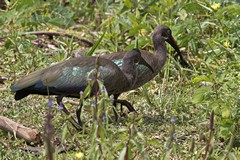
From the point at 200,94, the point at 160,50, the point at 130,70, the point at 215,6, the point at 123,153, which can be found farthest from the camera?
the point at 215,6

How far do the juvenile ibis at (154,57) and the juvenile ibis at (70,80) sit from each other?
20 centimetres

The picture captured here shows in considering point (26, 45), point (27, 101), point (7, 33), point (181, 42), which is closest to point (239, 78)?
point (181, 42)

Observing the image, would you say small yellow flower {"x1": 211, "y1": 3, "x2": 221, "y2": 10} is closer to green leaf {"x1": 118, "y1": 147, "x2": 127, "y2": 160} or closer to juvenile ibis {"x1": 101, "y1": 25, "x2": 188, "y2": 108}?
juvenile ibis {"x1": 101, "y1": 25, "x2": 188, "y2": 108}

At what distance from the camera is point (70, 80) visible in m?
6.57

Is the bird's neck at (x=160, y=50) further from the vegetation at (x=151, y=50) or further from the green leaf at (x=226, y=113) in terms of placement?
the green leaf at (x=226, y=113)

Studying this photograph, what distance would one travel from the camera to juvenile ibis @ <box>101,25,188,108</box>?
709 cm

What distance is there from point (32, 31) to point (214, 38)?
2263 mm

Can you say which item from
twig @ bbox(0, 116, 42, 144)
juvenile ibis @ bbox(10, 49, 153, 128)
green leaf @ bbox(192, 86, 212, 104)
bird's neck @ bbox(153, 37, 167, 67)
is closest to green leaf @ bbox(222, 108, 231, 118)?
green leaf @ bbox(192, 86, 212, 104)

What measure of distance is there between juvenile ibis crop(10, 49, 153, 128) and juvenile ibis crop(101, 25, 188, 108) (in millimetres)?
201

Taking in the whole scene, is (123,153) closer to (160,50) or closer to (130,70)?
(130,70)

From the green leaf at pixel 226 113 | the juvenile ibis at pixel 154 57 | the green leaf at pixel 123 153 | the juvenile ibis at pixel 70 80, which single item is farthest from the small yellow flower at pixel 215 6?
the green leaf at pixel 123 153

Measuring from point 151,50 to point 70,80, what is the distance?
2279mm

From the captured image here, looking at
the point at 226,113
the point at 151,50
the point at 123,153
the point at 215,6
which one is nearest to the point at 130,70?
the point at 226,113

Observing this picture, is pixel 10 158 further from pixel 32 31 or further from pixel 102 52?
pixel 32 31
